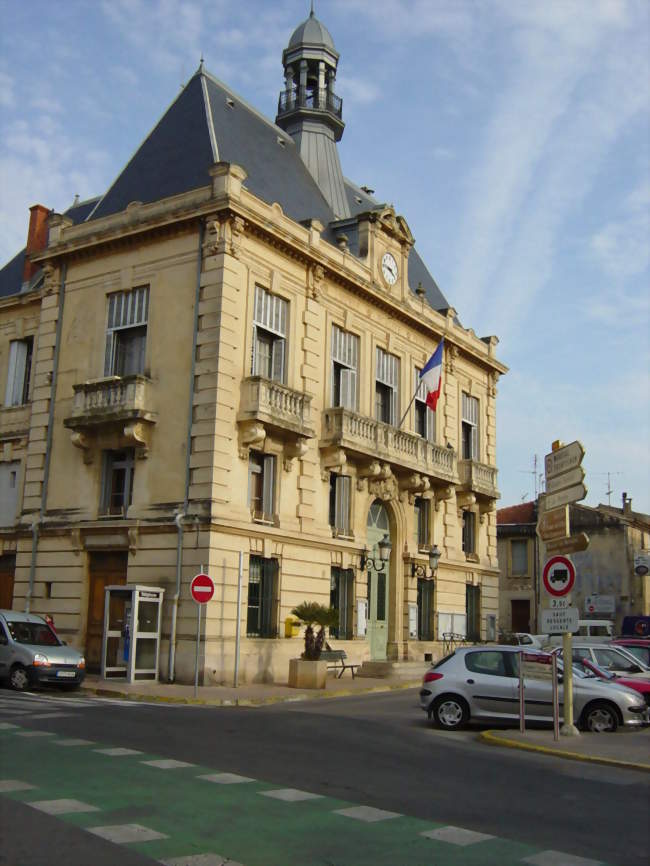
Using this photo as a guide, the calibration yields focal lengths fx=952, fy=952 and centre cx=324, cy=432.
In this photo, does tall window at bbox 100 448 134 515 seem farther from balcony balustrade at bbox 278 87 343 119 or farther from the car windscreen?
balcony balustrade at bbox 278 87 343 119

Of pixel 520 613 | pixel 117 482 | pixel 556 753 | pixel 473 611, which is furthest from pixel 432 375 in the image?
pixel 520 613

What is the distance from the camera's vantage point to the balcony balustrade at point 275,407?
24438mm

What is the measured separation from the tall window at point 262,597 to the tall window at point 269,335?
5170 millimetres

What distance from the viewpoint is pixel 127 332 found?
26625 mm

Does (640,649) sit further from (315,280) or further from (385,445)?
(315,280)

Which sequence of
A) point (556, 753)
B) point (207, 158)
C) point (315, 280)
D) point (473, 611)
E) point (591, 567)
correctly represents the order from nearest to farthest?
point (556, 753)
point (207, 158)
point (315, 280)
point (473, 611)
point (591, 567)

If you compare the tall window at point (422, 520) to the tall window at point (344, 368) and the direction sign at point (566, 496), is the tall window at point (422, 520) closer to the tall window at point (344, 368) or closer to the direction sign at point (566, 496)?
the tall window at point (344, 368)

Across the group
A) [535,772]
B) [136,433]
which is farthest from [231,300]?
[535,772]

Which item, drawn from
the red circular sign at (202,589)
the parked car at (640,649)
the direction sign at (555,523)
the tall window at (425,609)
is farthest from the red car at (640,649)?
the tall window at (425,609)

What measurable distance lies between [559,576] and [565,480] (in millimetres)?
1572

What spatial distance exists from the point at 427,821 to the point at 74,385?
65.7 feet

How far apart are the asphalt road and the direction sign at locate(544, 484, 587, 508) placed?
398 centimetres

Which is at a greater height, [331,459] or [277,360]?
[277,360]

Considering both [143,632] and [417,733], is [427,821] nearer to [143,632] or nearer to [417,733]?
[417,733]
